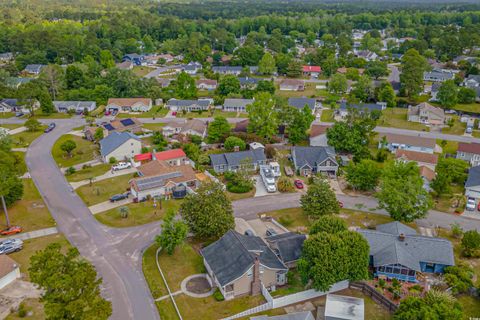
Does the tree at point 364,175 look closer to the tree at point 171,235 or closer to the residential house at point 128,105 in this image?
the tree at point 171,235

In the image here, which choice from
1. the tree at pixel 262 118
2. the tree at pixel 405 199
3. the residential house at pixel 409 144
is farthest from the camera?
the tree at pixel 262 118

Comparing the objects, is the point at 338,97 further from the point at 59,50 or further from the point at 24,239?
the point at 59,50

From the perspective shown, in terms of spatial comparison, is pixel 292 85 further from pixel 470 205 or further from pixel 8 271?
pixel 8 271

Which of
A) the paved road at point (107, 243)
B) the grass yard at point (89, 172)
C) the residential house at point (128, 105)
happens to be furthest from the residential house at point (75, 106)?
the grass yard at point (89, 172)

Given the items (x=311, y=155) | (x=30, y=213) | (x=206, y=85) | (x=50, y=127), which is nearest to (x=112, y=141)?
(x=30, y=213)

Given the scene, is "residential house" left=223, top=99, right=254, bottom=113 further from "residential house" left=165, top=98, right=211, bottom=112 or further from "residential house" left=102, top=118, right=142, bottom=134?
"residential house" left=102, top=118, right=142, bottom=134

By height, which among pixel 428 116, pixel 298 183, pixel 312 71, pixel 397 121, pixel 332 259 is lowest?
pixel 397 121

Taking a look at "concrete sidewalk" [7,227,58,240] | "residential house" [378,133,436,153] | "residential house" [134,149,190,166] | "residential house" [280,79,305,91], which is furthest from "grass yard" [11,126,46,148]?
"residential house" [378,133,436,153]
